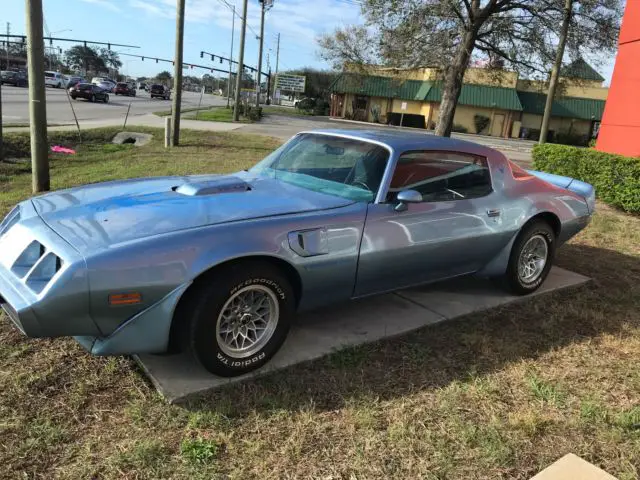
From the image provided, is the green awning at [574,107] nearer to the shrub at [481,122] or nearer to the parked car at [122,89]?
the shrub at [481,122]

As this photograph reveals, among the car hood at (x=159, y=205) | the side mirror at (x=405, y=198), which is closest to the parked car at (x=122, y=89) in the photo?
the car hood at (x=159, y=205)

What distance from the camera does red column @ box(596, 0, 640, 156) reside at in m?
12.0

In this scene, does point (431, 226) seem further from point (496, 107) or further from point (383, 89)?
point (383, 89)

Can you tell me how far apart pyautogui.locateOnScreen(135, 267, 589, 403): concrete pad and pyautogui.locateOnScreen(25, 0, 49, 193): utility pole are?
5916mm

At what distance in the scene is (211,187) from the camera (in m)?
3.54

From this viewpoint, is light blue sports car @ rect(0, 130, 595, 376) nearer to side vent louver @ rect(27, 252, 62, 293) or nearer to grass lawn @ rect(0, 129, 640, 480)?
side vent louver @ rect(27, 252, 62, 293)

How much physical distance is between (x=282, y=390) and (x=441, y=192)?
1982mm

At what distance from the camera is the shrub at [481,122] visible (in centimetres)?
4769

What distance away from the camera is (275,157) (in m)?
4.41

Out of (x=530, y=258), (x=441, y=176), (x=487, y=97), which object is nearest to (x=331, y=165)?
(x=441, y=176)

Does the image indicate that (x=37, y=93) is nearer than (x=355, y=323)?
No

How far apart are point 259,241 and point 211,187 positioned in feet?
2.57

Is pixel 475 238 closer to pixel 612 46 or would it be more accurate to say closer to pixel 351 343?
pixel 351 343

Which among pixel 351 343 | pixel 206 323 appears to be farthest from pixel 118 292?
pixel 351 343
